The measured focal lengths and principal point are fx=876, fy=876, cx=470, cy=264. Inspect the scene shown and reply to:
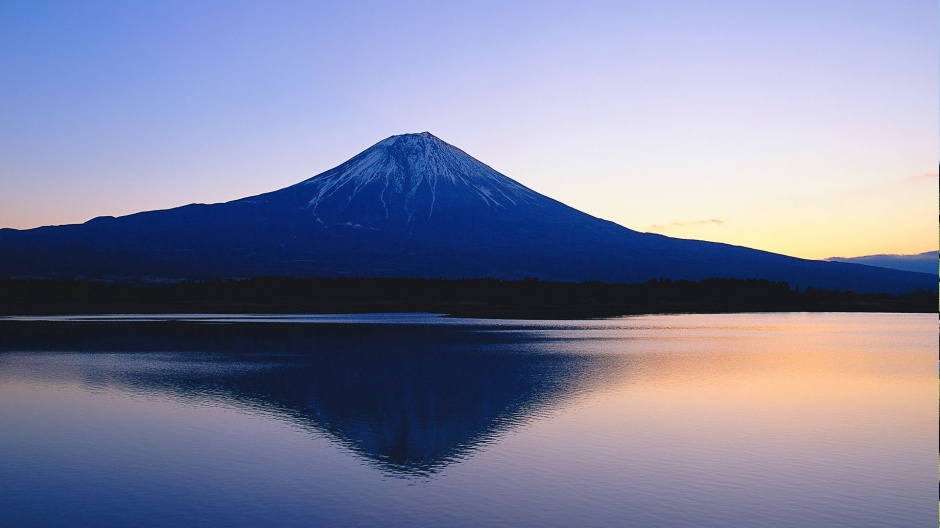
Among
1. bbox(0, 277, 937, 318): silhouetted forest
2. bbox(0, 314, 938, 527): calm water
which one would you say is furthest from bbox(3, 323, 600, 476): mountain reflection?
bbox(0, 277, 937, 318): silhouetted forest

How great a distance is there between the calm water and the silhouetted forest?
2969 inches

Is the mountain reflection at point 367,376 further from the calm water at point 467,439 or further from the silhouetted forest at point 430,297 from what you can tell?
the silhouetted forest at point 430,297

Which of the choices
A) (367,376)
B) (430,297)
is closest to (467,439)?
(367,376)

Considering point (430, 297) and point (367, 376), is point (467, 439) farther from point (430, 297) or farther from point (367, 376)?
point (430, 297)

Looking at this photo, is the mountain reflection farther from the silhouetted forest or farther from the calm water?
the silhouetted forest

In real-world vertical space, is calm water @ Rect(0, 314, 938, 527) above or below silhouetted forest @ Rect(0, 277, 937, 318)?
below

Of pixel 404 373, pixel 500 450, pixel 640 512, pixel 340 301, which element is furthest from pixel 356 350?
pixel 340 301

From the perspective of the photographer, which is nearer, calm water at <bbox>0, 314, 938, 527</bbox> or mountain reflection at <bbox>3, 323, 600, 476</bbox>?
calm water at <bbox>0, 314, 938, 527</bbox>

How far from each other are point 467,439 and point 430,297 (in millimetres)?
109378

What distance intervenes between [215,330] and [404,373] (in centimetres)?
3687

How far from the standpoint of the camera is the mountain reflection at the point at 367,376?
23547 millimetres

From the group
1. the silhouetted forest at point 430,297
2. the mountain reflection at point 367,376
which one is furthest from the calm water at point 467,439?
the silhouetted forest at point 430,297

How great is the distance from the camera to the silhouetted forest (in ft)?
398

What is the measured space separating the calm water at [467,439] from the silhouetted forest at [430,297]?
247 feet
